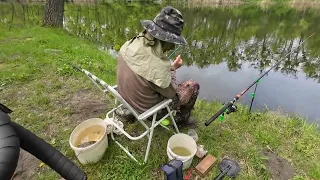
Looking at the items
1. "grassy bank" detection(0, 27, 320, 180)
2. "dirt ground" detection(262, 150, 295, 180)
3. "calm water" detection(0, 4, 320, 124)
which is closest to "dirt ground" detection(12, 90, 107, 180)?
"grassy bank" detection(0, 27, 320, 180)

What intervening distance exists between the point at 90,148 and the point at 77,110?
4.37ft

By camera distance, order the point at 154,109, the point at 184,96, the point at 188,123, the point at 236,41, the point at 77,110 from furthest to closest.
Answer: the point at 236,41 < the point at 77,110 < the point at 188,123 < the point at 184,96 < the point at 154,109

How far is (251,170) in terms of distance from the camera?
279 cm

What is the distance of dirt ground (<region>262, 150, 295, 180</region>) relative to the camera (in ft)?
9.14

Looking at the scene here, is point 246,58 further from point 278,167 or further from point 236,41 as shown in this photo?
point 278,167

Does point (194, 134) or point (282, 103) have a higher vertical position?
point (194, 134)

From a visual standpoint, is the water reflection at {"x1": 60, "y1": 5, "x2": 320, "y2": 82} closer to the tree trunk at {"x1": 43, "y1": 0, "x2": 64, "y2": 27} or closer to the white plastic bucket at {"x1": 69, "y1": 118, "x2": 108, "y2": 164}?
the tree trunk at {"x1": 43, "y1": 0, "x2": 64, "y2": 27}

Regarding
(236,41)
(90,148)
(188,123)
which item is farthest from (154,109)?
(236,41)

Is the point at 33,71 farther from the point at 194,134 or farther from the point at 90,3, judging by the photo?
the point at 90,3

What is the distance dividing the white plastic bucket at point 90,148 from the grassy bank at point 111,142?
103 mm

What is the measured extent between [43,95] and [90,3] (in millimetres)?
20696

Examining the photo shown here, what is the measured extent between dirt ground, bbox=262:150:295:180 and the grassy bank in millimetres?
14

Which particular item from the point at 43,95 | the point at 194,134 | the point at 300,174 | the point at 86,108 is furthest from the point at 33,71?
the point at 300,174

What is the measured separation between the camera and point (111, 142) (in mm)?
2957
